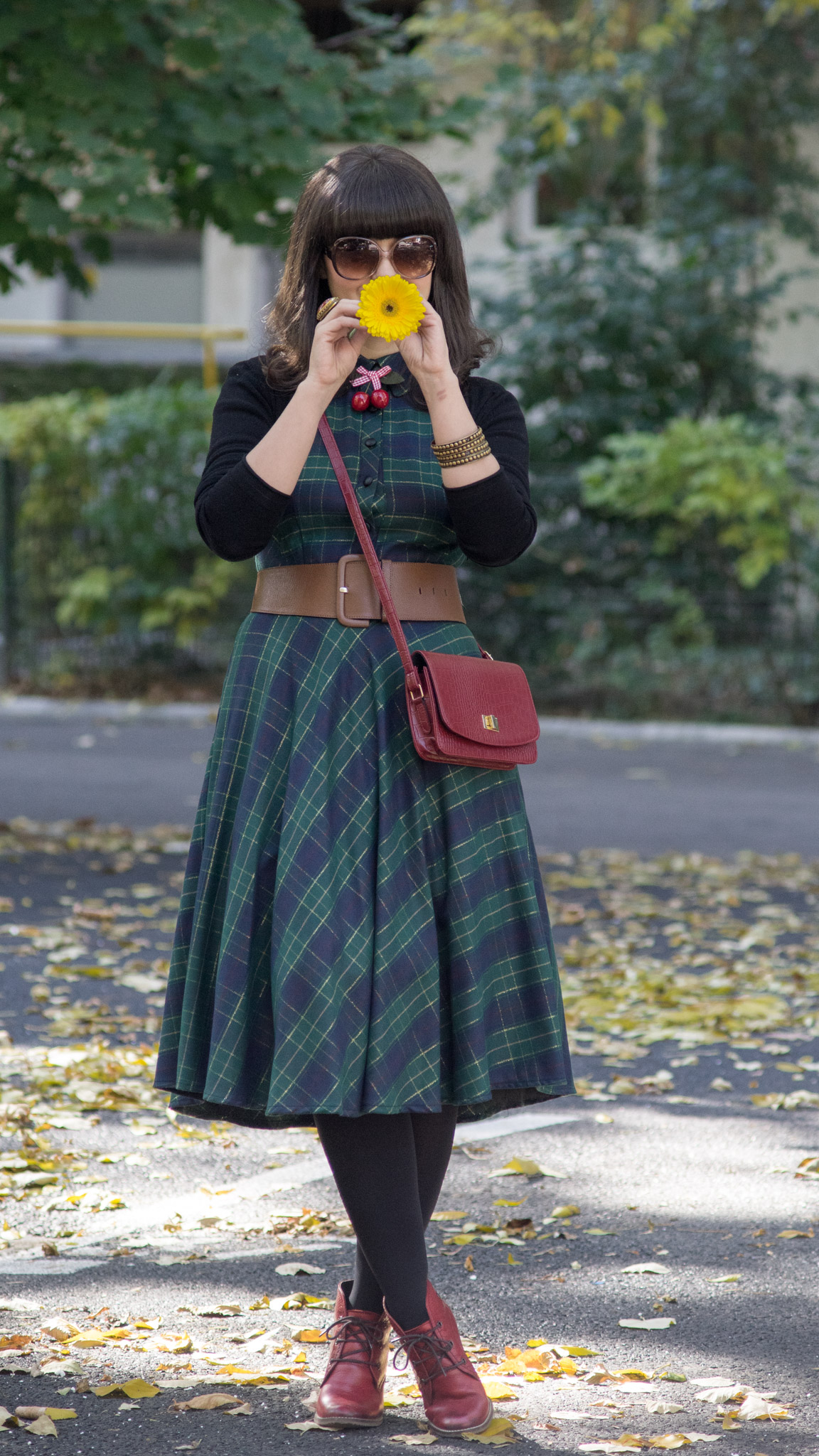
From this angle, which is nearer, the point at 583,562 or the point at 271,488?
the point at 271,488

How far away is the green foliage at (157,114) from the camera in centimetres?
686

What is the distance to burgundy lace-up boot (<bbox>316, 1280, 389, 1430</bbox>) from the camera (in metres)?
2.64

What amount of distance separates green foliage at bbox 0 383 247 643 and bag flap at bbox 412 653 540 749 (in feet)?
37.3

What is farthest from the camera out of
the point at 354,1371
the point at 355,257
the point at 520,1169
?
the point at 520,1169

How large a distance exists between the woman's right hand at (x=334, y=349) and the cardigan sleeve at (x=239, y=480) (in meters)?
0.17

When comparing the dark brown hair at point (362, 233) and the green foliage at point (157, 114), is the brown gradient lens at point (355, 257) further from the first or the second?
the green foliage at point (157, 114)

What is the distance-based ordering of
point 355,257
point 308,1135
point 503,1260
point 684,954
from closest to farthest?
point 355,257 < point 503,1260 < point 308,1135 < point 684,954

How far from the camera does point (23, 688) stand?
14734 millimetres

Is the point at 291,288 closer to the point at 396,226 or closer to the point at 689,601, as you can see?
the point at 396,226

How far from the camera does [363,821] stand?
8.45 ft

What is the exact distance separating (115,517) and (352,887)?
1202 centimetres

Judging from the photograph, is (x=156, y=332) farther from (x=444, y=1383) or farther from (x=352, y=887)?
(x=444, y=1383)

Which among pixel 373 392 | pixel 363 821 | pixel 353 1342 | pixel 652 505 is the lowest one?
pixel 353 1342

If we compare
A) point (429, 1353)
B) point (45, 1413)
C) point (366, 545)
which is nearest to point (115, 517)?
point (366, 545)
